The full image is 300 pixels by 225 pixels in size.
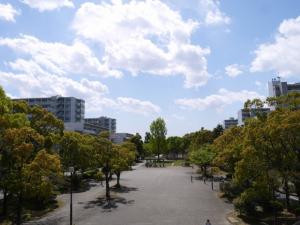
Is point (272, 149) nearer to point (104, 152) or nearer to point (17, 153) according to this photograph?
point (17, 153)

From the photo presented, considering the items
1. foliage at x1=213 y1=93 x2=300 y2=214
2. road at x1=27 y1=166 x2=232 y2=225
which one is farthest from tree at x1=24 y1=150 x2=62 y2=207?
foliage at x1=213 y1=93 x2=300 y2=214

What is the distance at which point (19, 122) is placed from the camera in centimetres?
2247

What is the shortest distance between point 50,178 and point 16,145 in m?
3.85

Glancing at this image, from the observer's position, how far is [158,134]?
3706 inches

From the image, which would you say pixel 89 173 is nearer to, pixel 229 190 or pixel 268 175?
pixel 229 190

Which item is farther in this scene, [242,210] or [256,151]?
[242,210]

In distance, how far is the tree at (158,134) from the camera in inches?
3669

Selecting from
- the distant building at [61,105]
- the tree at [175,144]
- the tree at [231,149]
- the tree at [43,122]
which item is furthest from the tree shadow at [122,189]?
the distant building at [61,105]

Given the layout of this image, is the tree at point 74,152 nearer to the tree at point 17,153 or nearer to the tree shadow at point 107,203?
the tree shadow at point 107,203

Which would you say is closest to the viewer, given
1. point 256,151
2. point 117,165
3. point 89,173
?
point 256,151

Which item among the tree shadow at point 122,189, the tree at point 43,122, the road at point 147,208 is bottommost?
the road at point 147,208

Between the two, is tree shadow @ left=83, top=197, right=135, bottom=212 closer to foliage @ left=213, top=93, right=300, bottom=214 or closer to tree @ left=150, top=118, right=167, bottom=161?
foliage @ left=213, top=93, right=300, bottom=214

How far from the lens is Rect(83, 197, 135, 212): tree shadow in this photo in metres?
30.8

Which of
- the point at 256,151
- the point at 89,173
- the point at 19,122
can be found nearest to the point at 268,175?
the point at 256,151
